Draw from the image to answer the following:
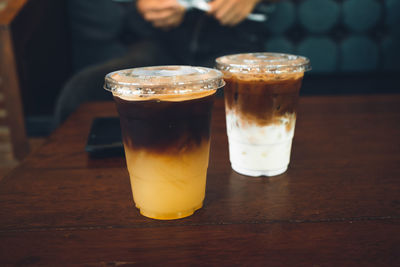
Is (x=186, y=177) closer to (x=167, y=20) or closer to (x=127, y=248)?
(x=127, y=248)

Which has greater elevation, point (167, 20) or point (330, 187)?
point (167, 20)

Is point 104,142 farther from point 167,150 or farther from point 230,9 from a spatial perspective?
point 230,9

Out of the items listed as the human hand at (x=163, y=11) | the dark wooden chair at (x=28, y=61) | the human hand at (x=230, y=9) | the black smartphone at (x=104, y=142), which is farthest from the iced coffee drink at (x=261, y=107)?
the dark wooden chair at (x=28, y=61)

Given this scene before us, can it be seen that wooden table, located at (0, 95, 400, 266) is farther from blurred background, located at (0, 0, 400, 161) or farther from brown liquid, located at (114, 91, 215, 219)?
blurred background, located at (0, 0, 400, 161)

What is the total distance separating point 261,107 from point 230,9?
89 cm

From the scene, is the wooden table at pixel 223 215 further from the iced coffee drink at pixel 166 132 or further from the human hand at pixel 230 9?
the human hand at pixel 230 9

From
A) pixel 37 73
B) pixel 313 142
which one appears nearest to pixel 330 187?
pixel 313 142

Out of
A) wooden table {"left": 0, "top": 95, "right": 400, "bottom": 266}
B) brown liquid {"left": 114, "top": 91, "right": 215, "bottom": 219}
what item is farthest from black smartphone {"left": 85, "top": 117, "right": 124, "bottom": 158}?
brown liquid {"left": 114, "top": 91, "right": 215, "bottom": 219}

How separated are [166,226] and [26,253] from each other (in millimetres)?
157

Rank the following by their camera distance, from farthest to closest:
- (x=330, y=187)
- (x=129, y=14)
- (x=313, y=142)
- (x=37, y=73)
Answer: (x=129, y=14)
(x=37, y=73)
(x=313, y=142)
(x=330, y=187)

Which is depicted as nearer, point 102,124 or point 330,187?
point 330,187

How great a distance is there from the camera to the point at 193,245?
420mm

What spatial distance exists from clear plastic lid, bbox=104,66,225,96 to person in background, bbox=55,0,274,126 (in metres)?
0.94

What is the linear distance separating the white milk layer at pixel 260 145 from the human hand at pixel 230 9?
2.73 feet
